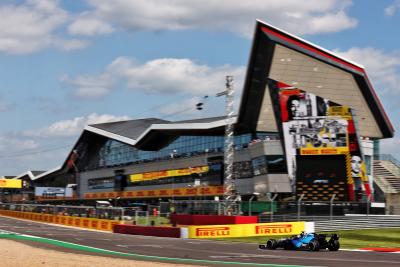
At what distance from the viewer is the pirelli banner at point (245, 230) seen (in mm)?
39031

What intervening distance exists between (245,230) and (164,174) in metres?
50.8

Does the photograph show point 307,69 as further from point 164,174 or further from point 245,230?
point 164,174

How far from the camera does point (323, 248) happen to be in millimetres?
26406

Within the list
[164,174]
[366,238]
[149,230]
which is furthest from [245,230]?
[164,174]

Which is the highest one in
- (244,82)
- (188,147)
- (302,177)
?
(244,82)

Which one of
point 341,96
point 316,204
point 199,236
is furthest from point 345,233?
point 341,96

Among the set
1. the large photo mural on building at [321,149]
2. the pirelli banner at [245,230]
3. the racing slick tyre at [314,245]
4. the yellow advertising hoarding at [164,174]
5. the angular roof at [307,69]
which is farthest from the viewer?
the yellow advertising hoarding at [164,174]

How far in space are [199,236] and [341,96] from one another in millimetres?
30588

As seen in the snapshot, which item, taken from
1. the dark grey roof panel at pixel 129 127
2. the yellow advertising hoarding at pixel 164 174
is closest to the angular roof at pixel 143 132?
the dark grey roof panel at pixel 129 127

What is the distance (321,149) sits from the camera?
60250 mm

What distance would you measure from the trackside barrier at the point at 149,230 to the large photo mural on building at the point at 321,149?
22.2 meters

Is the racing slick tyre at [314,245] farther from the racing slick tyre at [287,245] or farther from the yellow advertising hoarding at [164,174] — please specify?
the yellow advertising hoarding at [164,174]

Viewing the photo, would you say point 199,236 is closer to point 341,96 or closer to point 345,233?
point 345,233

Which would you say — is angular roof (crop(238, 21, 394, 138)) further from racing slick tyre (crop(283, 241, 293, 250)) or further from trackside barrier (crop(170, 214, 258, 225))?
racing slick tyre (crop(283, 241, 293, 250))
